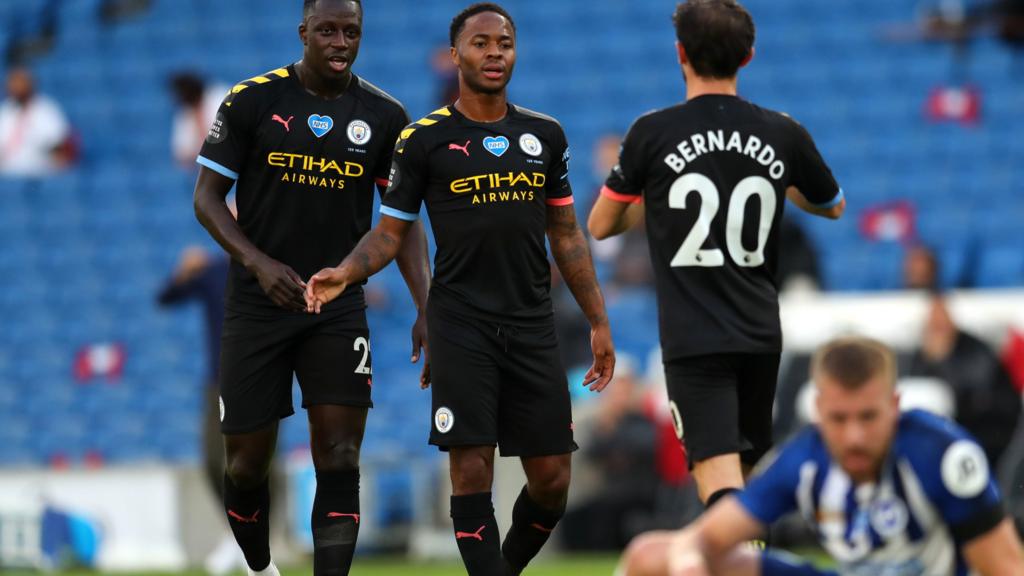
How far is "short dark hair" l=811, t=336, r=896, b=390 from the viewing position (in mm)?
4250

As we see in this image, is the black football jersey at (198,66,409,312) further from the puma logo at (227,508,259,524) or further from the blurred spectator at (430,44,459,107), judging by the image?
the blurred spectator at (430,44,459,107)

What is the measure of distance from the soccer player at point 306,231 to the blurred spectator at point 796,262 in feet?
22.6

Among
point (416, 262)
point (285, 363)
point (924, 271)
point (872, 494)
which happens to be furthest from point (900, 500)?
point (924, 271)

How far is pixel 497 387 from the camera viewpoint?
21.1 ft

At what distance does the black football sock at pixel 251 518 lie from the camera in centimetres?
697

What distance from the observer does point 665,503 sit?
1191cm

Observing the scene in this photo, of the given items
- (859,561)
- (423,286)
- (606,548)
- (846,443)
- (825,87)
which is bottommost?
(606,548)

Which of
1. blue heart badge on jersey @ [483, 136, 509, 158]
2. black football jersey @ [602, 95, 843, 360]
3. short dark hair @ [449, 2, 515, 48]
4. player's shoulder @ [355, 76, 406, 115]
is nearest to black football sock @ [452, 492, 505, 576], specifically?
black football jersey @ [602, 95, 843, 360]

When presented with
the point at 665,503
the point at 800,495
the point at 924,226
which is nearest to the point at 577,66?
the point at 924,226

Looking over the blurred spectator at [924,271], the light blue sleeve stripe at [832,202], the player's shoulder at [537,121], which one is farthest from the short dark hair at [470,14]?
the blurred spectator at [924,271]

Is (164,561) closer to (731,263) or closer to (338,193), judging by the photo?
(338,193)

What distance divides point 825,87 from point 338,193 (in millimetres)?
10858

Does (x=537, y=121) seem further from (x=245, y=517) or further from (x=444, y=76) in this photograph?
(x=444, y=76)

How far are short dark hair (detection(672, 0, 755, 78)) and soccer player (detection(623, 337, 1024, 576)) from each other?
2.03m
